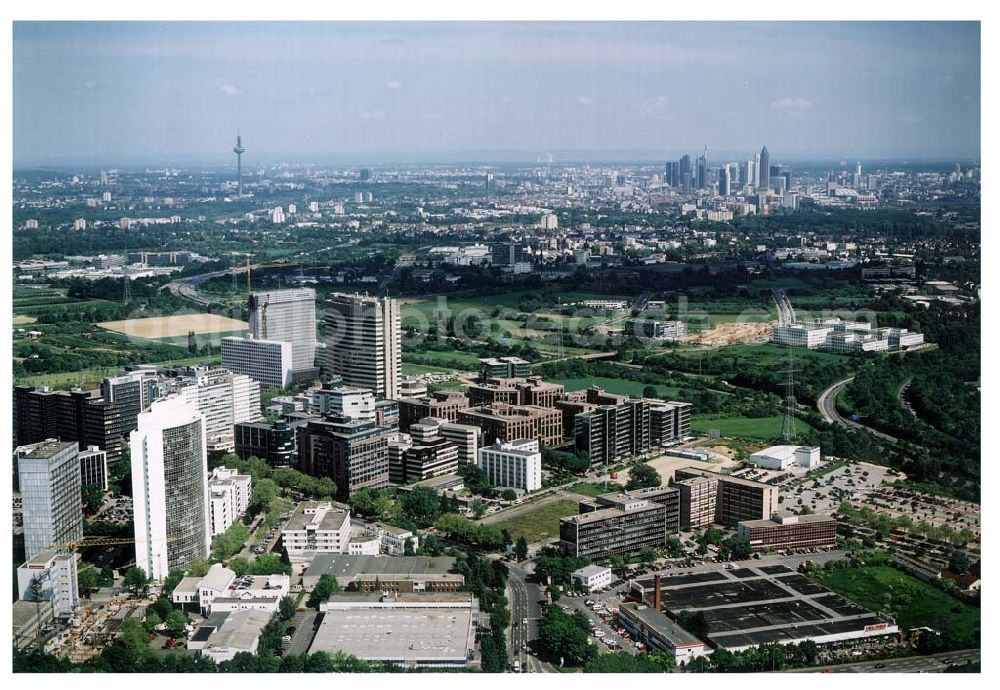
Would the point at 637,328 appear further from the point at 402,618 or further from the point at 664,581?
the point at 402,618

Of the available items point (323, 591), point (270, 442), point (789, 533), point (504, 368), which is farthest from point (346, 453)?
point (504, 368)

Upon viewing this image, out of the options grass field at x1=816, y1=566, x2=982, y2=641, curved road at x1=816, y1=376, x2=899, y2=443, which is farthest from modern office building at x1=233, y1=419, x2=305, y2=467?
curved road at x1=816, y1=376, x2=899, y2=443

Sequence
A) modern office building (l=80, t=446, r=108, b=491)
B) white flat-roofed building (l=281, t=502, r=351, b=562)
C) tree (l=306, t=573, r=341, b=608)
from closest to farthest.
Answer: tree (l=306, t=573, r=341, b=608) < white flat-roofed building (l=281, t=502, r=351, b=562) < modern office building (l=80, t=446, r=108, b=491)

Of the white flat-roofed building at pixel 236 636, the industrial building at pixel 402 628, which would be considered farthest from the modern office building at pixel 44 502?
the industrial building at pixel 402 628

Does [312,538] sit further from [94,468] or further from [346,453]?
[94,468]

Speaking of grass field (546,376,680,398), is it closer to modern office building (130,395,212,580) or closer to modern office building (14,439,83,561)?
modern office building (130,395,212,580)
